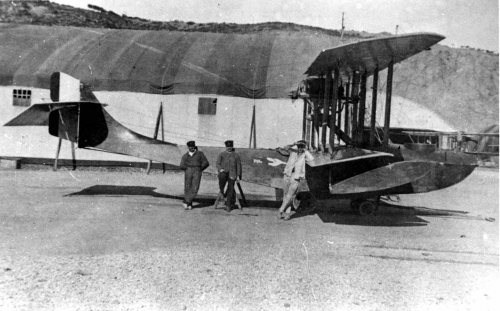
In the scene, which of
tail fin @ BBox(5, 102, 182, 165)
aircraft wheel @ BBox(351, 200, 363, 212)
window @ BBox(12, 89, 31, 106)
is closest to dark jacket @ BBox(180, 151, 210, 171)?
tail fin @ BBox(5, 102, 182, 165)

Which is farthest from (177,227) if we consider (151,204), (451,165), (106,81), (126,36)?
(126,36)

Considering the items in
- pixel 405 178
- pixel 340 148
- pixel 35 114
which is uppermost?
pixel 35 114

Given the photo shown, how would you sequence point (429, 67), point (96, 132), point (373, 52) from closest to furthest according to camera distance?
point (373, 52) → point (96, 132) → point (429, 67)

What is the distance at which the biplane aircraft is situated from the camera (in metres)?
9.42

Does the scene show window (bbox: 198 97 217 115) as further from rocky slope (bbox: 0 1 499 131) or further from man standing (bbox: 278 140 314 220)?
rocky slope (bbox: 0 1 499 131)

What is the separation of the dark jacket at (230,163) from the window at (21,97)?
41.2ft

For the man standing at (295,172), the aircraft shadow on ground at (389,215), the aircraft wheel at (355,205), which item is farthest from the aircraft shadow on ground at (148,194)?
the aircraft wheel at (355,205)

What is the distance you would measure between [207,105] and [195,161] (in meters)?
8.97

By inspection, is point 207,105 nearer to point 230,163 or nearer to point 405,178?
point 230,163

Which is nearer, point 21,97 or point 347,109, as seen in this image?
point 347,109

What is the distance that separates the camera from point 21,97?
1930 cm

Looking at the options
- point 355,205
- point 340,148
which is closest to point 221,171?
point 340,148

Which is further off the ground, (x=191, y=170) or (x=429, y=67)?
(x=429, y=67)

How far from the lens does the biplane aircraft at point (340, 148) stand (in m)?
9.42
